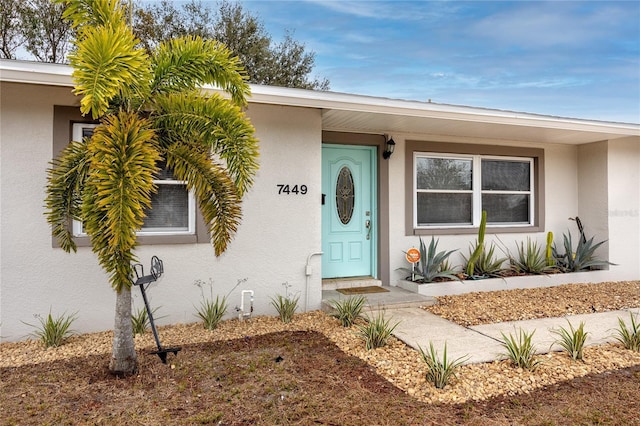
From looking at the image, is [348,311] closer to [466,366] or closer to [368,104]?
[466,366]

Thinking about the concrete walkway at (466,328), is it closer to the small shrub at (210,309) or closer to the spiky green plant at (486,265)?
the small shrub at (210,309)

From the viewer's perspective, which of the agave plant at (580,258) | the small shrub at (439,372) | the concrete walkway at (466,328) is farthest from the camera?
the agave plant at (580,258)

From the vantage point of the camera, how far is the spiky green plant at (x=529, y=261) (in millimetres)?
7305

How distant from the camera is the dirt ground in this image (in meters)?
2.82

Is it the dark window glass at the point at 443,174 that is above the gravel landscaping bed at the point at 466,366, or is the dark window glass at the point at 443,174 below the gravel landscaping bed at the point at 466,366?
above

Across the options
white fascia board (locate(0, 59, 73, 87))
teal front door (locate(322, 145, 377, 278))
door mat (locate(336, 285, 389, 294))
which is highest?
white fascia board (locate(0, 59, 73, 87))

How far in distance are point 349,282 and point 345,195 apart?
1.41 metres

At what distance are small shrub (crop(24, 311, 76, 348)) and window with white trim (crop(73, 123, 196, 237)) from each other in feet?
4.20

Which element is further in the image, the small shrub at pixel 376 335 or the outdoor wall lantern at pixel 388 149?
the outdoor wall lantern at pixel 388 149

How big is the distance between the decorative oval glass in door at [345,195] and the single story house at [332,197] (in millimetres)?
19

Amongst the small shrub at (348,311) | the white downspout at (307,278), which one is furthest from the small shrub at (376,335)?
the white downspout at (307,278)

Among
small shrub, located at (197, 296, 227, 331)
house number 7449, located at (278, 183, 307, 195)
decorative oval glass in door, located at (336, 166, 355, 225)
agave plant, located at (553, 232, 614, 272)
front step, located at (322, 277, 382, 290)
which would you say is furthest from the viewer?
agave plant, located at (553, 232, 614, 272)

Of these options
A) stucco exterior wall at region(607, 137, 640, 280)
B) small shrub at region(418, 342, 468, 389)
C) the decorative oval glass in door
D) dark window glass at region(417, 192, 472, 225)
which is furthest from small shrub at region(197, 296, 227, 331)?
stucco exterior wall at region(607, 137, 640, 280)

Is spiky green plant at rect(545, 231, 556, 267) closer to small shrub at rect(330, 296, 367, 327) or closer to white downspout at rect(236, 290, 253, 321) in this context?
small shrub at rect(330, 296, 367, 327)
